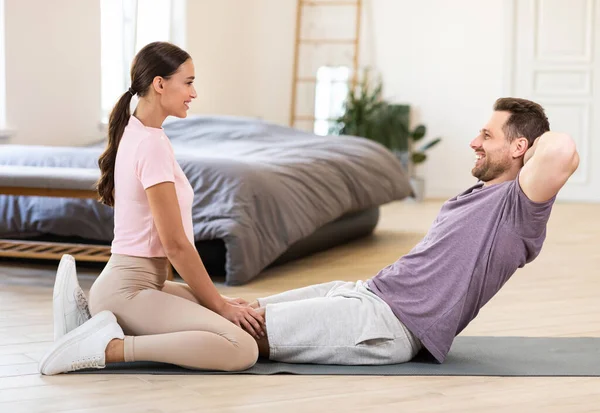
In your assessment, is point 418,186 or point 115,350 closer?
point 115,350

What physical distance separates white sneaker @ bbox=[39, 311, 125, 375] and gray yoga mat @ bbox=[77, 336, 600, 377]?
0.06 m

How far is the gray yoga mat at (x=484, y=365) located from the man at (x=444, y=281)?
43 millimetres

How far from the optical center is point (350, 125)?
26.9 ft

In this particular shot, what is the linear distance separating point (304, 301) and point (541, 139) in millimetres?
742

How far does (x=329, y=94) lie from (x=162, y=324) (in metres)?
6.48

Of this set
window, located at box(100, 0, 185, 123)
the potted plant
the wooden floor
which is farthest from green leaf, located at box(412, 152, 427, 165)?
the wooden floor

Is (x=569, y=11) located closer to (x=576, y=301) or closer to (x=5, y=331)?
(x=576, y=301)

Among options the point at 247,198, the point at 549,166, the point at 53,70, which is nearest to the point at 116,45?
the point at 53,70

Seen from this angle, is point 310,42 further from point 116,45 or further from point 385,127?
point 116,45

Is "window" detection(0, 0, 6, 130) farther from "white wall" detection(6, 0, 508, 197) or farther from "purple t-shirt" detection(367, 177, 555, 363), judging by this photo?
"purple t-shirt" detection(367, 177, 555, 363)

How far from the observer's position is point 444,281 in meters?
2.51

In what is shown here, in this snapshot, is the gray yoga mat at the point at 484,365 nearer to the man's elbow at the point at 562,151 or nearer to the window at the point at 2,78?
the man's elbow at the point at 562,151

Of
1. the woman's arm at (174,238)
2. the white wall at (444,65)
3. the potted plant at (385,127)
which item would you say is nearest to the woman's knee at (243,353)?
the woman's arm at (174,238)

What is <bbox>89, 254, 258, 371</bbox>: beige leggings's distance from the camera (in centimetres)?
242
